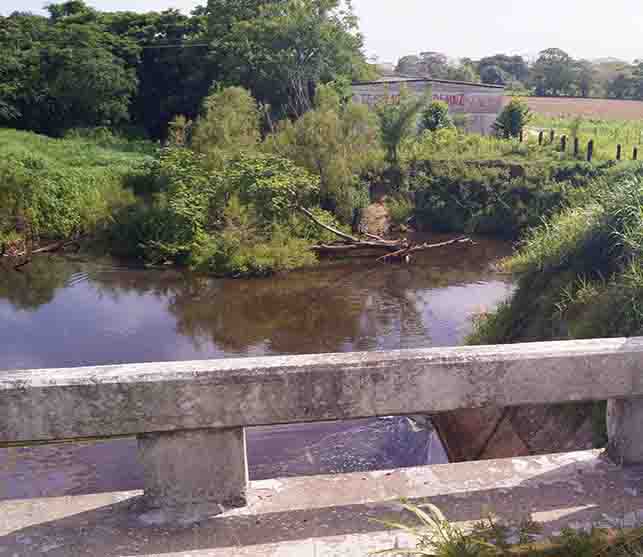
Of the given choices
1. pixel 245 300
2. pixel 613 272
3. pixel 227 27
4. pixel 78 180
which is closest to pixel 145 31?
pixel 227 27

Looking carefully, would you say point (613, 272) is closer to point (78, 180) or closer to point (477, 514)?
point (477, 514)

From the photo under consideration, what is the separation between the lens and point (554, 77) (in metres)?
56.0

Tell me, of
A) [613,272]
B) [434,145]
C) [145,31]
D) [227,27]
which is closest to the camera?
[613,272]

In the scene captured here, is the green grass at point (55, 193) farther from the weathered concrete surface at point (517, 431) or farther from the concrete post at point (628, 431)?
the concrete post at point (628, 431)

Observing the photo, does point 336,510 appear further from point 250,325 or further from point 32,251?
point 32,251

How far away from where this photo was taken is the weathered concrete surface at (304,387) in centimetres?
286

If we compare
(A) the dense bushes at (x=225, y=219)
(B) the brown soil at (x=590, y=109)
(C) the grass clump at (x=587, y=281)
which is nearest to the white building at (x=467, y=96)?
(B) the brown soil at (x=590, y=109)

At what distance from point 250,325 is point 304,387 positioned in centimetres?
1181

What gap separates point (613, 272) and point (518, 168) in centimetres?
1752

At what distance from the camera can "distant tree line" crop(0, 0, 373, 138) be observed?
30344 millimetres

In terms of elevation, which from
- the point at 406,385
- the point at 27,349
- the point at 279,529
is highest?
the point at 406,385

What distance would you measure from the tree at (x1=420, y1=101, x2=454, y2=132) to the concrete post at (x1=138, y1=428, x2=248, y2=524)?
1017 inches

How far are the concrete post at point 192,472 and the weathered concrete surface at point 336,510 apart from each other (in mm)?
85

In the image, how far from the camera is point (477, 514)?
303 centimetres
